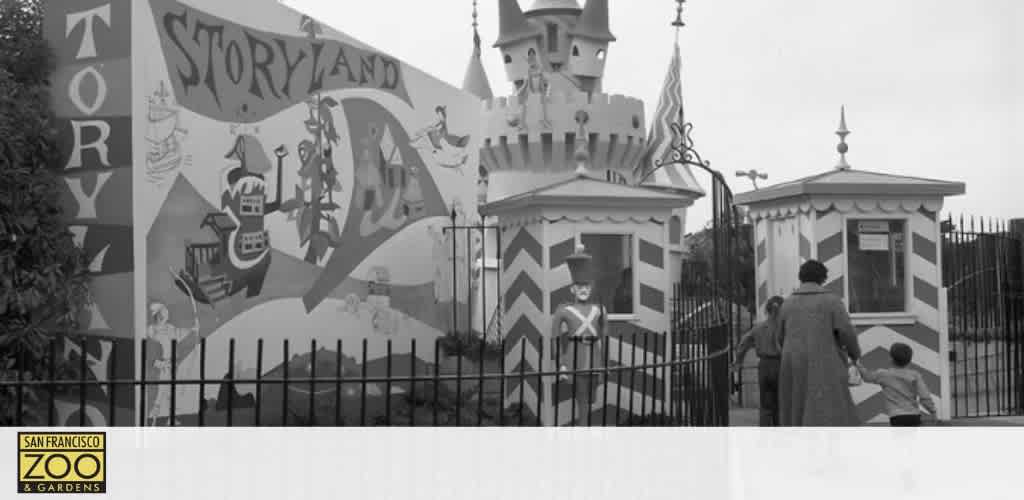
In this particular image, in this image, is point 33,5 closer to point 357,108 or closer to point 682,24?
point 357,108

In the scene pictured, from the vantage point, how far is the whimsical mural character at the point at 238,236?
31.9 feet

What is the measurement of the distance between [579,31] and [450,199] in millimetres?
21551

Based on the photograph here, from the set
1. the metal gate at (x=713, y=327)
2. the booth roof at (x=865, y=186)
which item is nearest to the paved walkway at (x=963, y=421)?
the metal gate at (x=713, y=327)

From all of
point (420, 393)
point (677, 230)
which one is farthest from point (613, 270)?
point (677, 230)

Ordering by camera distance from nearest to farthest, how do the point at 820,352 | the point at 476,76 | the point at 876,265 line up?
the point at 820,352 → the point at 876,265 → the point at 476,76

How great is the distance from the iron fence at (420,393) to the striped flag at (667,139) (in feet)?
71.3

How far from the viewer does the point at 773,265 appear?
1182 centimetres

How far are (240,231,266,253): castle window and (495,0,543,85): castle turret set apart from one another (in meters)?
26.0

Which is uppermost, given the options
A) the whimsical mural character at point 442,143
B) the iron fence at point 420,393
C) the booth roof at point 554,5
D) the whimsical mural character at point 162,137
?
the booth roof at point 554,5

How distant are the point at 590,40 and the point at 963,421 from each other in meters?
26.3

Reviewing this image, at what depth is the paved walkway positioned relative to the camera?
10867mm

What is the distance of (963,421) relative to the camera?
11297 mm

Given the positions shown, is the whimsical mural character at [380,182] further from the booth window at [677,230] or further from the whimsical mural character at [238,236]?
the booth window at [677,230]

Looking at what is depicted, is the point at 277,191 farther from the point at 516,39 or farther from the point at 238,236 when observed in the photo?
the point at 516,39
